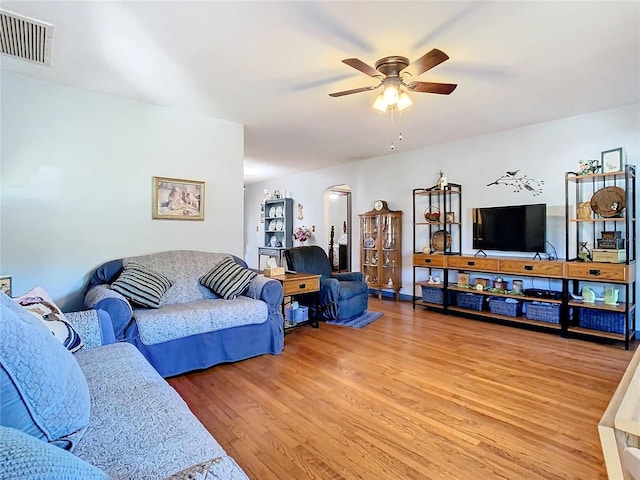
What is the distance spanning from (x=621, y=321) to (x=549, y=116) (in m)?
2.32

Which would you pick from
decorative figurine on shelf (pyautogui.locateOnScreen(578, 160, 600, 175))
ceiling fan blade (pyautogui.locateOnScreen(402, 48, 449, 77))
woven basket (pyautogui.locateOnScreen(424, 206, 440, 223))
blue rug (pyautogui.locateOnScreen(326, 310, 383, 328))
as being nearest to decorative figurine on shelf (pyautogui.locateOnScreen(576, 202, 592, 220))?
decorative figurine on shelf (pyautogui.locateOnScreen(578, 160, 600, 175))

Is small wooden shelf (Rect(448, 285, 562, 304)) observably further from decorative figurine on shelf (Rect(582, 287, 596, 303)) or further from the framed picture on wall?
the framed picture on wall

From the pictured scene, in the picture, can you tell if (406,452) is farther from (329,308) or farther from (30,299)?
(329,308)

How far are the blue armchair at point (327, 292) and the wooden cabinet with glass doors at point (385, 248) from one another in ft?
3.65

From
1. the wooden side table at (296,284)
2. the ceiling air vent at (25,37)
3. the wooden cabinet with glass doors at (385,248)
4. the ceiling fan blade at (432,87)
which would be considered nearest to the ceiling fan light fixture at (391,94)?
the ceiling fan blade at (432,87)

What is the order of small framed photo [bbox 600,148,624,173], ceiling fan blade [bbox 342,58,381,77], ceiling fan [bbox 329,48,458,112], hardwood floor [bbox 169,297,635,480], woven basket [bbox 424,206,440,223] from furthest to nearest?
woven basket [bbox 424,206,440,223] → small framed photo [bbox 600,148,624,173] → ceiling fan [bbox 329,48,458,112] → ceiling fan blade [bbox 342,58,381,77] → hardwood floor [bbox 169,297,635,480]

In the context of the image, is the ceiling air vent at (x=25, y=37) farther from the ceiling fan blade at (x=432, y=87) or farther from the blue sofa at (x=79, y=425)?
the ceiling fan blade at (x=432, y=87)

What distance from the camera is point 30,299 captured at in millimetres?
1895

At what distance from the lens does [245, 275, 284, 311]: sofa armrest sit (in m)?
3.15

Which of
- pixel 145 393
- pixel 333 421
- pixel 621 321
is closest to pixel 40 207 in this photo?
pixel 145 393

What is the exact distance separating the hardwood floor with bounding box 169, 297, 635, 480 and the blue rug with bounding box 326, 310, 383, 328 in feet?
1.77

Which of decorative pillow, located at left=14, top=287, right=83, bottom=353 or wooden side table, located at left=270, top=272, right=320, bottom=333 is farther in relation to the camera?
wooden side table, located at left=270, top=272, right=320, bottom=333

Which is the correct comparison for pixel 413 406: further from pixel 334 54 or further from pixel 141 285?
pixel 334 54

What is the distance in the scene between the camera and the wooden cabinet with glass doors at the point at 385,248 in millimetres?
5652
